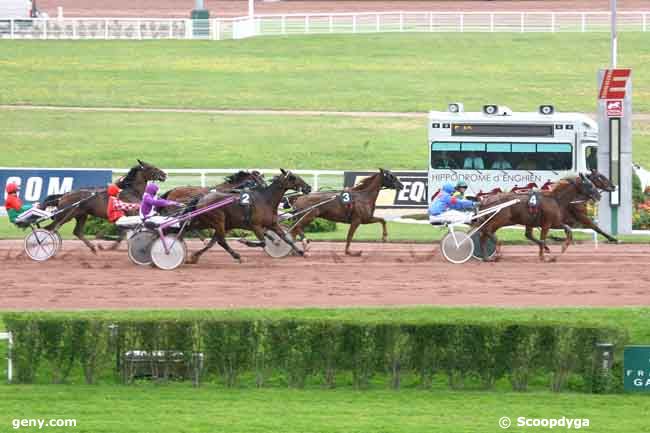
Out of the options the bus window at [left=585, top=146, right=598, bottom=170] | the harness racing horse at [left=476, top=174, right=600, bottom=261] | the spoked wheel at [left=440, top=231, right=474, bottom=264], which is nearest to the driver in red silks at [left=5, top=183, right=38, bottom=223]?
the spoked wheel at [left=440, top=231, right=474, bottom=264]

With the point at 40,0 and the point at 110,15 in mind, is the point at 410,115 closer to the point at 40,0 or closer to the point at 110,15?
the point at 110,15

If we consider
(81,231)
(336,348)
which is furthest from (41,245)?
(336,348)

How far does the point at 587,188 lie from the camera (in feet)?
69.5

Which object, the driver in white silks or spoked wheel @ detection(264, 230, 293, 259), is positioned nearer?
the driver in white silks

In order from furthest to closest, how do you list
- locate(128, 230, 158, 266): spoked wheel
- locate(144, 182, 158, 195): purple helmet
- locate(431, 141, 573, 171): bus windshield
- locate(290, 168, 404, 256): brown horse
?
locate(431, 141, 573, 171): bus windshield < locate(290, 168, 404, 256): brown horse < locate(128, 230, 158, 266): spoked wheel < locate(144, 182, 158, 195): purple helmet

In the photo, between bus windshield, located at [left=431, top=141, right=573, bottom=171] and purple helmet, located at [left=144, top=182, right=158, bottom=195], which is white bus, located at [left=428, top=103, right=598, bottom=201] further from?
purple helmet, located at [left=144, top=182, right=158, bottom=195]

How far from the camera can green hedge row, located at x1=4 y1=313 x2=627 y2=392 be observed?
13797mm

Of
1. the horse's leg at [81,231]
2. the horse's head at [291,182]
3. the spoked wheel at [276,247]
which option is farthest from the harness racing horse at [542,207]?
the horse's leg at [81,231]

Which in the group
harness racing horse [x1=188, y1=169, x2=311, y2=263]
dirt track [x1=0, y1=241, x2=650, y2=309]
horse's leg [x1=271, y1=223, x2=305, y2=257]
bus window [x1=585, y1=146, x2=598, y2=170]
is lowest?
dirt track [x1=0, y1=241, x2=650, y2=309]

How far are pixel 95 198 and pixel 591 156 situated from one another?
9.40 m

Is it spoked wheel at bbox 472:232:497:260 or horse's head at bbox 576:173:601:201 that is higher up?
horse's head at bbox 576:173:601:201

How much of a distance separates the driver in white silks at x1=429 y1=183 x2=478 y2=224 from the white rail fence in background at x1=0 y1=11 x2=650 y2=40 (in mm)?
35311

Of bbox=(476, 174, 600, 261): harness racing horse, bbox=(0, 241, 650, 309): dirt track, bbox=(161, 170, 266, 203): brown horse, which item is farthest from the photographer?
bbox=(161, 170, 266, 203): brown horse

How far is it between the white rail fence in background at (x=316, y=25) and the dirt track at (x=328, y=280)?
33.5 metres
